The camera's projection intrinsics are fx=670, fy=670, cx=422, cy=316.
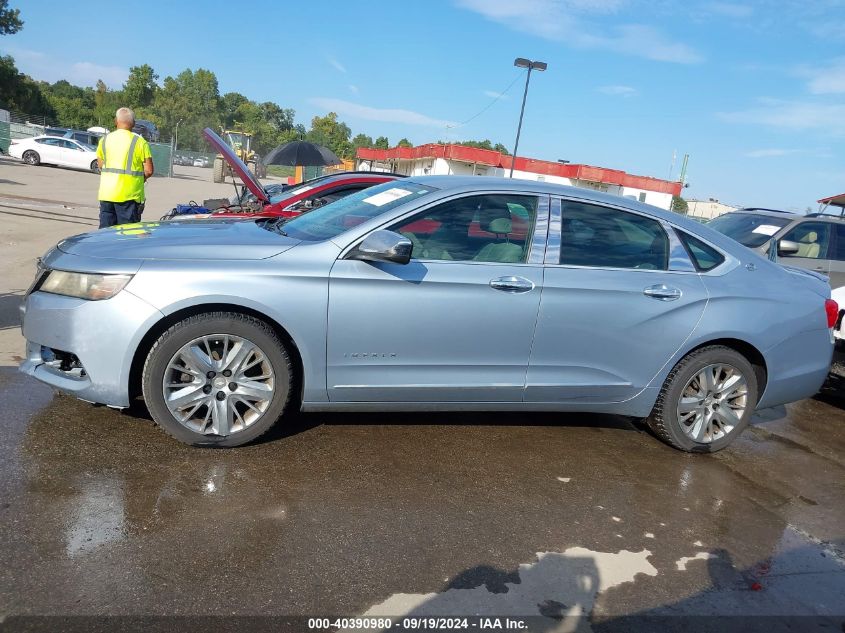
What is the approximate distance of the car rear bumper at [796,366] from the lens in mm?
4512

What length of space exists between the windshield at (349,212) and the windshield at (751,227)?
5.77m

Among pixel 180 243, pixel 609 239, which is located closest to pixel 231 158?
pixel 180 243

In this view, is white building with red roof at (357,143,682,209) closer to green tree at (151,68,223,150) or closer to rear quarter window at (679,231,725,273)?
rear quarter window at (679,231,725,273)

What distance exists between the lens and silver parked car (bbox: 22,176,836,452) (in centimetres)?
346

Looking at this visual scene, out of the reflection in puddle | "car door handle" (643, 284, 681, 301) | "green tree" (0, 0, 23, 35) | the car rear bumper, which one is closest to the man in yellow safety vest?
the reflection in puddle

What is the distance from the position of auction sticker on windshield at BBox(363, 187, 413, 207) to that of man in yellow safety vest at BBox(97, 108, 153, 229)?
3.50 m

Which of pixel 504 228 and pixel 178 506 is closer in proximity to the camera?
pixel 178 506

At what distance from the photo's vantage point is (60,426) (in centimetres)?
374

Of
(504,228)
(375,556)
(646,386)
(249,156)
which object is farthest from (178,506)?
(249,156)

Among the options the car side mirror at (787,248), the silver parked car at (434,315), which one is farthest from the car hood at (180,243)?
the car side mirror at (787,248)

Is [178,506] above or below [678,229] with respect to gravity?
below

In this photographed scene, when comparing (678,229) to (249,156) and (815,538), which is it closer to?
(815,538)

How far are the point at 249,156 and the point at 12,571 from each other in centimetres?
3143

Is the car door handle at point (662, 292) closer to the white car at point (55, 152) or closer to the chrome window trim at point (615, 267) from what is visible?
the chrome window trim at point (615, 267)
